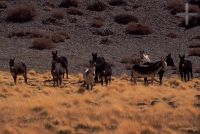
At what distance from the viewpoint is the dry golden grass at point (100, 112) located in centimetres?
1535

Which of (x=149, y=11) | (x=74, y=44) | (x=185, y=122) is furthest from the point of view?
(x=149, y=11)

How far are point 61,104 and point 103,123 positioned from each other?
3.91 meters

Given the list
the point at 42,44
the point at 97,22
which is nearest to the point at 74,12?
the point at 97,22

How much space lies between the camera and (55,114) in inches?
688

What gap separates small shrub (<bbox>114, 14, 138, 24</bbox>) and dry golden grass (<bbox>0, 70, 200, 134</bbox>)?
37135mm

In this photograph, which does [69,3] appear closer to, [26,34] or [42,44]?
[26,34]

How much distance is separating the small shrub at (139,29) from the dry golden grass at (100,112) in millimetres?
32666

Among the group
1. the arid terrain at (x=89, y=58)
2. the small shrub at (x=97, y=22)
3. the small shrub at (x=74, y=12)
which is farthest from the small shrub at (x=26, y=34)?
the small shrub at (x=74, y=12)

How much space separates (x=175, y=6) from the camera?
6544 centimetres

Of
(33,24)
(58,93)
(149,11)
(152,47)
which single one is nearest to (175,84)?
(58,93)

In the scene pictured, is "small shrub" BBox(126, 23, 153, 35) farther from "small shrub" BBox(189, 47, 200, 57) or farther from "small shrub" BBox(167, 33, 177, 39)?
"small shrub" BBox(189, 47, 200, 57)

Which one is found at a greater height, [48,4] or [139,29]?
[48,4]

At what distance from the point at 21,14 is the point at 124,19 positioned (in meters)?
11.4

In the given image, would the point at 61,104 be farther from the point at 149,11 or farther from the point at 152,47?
the point at 149,11
